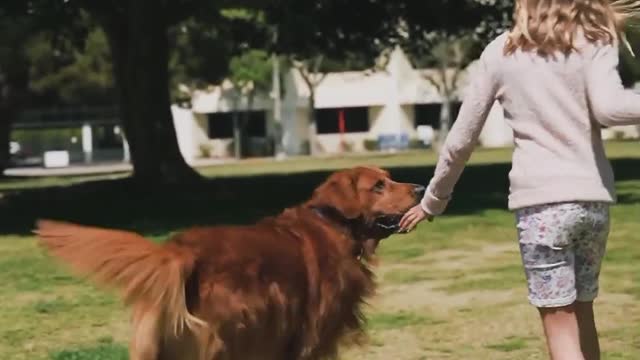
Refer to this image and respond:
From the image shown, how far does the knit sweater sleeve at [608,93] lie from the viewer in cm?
415

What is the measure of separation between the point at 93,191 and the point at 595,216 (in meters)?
19.5

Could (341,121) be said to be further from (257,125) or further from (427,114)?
(427,114)

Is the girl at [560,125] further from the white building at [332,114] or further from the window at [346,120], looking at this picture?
the window at [346,120]

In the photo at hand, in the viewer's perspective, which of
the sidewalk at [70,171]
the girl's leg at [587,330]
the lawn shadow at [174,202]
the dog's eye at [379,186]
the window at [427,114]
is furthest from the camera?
the window at [427,114]

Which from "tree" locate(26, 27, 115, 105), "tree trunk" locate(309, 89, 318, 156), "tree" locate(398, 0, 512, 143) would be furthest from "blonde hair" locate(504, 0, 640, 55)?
"tree trunk" locate(309, 89, 318, 156)

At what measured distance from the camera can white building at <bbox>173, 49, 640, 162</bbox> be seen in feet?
230

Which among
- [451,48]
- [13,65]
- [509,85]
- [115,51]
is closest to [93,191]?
[115,51]

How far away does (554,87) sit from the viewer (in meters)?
4.28

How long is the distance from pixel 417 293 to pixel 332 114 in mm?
63209

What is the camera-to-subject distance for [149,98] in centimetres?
2194

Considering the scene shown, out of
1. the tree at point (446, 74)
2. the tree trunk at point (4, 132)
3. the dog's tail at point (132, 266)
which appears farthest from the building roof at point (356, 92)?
the dog's tail at point (132, 266)

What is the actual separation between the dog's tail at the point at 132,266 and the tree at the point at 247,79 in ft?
181

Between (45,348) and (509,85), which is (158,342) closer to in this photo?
(509,85)

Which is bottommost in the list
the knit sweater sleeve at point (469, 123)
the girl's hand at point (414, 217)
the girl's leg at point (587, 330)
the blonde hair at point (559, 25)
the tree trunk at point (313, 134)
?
the tree trunk at point (313, 134)
